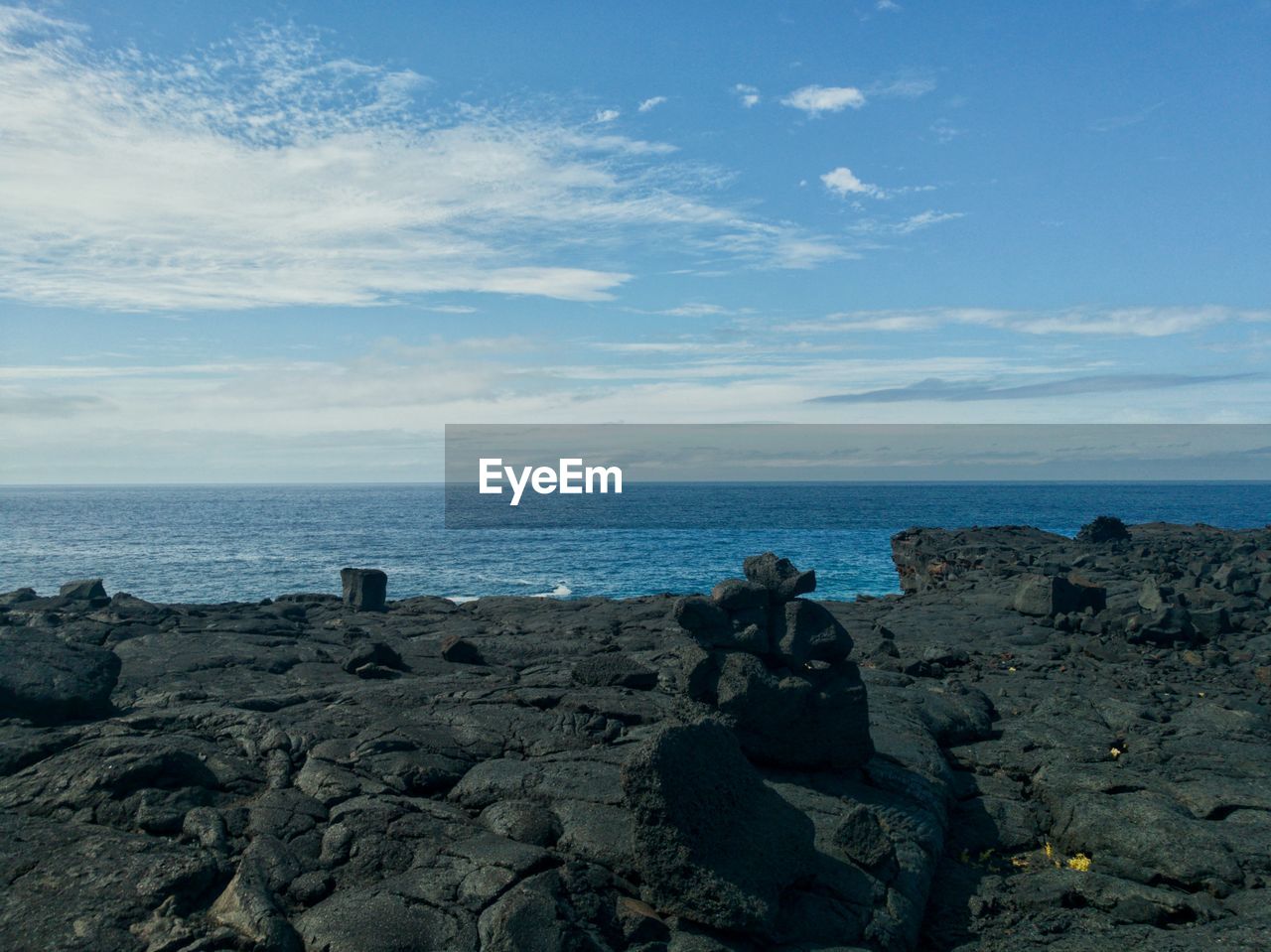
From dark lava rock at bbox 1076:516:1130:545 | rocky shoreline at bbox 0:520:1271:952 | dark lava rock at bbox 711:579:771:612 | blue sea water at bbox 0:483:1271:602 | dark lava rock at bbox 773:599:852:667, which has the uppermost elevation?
dark lava rock at bbox 711:579:771:612

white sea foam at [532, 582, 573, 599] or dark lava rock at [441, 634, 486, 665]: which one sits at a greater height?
dark lava rock at [441, 634, 486, 665]

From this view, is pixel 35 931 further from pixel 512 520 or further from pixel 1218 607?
pixel 512 520

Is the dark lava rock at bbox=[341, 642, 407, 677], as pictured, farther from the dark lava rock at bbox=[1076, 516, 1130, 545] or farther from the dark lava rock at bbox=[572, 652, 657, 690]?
the dark lava rock at bbox=[1076, 516, 1130, 545]

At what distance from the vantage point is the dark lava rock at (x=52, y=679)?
13.6 meters

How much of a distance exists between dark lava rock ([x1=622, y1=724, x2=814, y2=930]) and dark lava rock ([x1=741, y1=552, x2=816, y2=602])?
4.20 metres

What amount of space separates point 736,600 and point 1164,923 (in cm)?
678

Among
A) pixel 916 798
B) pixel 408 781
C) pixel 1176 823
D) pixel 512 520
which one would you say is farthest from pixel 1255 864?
pixel 512 520

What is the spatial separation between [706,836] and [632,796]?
3.03 feet

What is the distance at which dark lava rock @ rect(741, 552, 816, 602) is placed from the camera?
1459 cm

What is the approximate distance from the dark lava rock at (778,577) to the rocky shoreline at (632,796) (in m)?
0.05

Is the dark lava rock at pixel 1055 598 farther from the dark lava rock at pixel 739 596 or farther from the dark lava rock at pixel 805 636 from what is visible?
the dark lava rock at pixel 739 596

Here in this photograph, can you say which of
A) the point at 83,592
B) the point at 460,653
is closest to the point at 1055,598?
the point at 460,653

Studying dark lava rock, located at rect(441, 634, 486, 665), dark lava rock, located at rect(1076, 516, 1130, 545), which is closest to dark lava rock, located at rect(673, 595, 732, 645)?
dark lava rock, located at rect(441, 634, 486, 665)

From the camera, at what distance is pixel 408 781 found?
12258 mm
